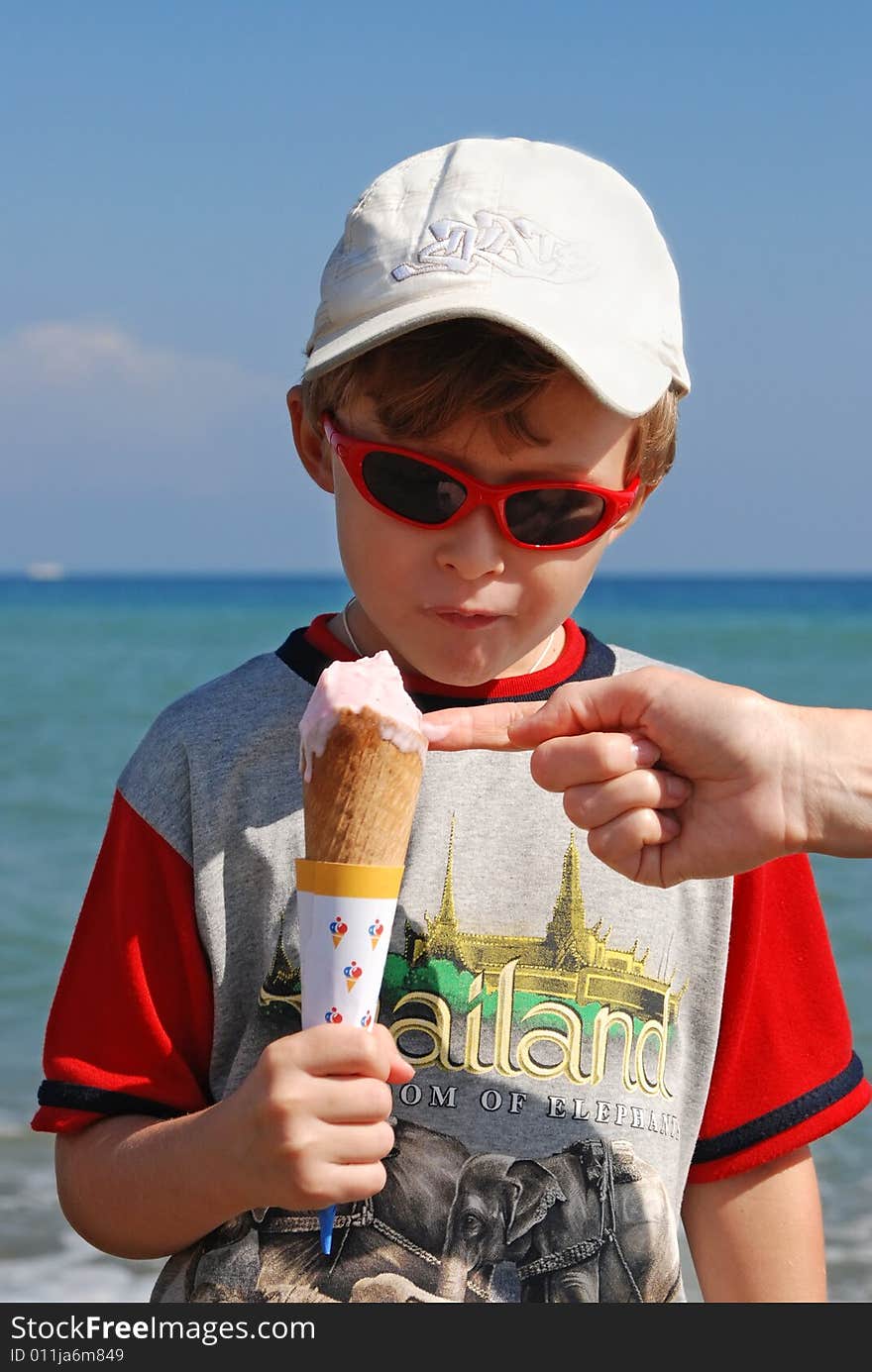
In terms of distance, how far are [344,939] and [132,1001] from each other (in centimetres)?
62

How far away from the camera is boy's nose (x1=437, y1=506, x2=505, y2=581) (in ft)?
7.35

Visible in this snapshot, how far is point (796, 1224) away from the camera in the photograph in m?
2.56

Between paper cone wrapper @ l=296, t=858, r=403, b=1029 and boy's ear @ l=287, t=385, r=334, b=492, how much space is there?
83cm

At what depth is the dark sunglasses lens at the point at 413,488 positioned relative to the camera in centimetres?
223

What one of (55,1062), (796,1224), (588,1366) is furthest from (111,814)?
(796,1224)

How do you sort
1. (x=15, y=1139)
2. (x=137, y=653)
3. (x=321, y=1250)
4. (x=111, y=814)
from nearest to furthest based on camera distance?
(x=321, y=1250) → (x=111, y=814) → (x=15, y=1139) → (x=137, y=653)

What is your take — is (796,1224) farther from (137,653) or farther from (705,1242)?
(137,653)

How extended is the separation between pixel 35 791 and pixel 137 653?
600 inches

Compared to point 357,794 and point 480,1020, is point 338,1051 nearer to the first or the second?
point 357,794

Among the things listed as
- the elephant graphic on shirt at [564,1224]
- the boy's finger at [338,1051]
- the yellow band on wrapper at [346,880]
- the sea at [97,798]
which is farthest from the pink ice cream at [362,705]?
the sea at [97,798]

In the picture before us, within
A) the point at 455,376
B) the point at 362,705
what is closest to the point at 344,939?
the point at 362,705

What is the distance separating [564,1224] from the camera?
7.66 feet

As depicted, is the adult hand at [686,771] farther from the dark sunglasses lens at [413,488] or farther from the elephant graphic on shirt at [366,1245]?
the elephant graphic on shirt at [366,1245]

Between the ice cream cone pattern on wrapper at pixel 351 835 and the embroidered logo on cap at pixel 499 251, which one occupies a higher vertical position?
the embroidered logo on cap at pixel 499 251
